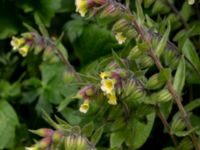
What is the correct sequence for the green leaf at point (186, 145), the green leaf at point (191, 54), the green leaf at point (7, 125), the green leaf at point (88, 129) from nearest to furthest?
the green leaf at point (88, 129) < the green leaf at point (186, 145) < the green leaf at point (191, 54) < the green leaf at point (7, 125)

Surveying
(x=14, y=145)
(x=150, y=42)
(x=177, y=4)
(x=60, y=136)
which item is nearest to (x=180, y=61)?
(x=150, y=42)

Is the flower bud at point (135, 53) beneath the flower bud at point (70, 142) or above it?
above

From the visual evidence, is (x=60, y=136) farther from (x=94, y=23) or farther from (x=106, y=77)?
(x=94, y=23)

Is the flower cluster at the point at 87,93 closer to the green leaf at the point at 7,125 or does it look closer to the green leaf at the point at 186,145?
the green leaf at the point at 186,145

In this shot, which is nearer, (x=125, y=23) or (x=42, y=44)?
(x=125, y=23)

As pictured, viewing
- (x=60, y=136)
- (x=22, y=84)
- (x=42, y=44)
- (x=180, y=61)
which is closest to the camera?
(x=60, y=136)

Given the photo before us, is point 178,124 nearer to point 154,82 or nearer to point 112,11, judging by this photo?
point 154,82

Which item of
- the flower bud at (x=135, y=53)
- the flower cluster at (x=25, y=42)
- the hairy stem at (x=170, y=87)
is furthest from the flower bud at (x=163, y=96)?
the flower cluster at (x=25, y=42)

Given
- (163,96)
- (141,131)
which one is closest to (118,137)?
(141,131)
